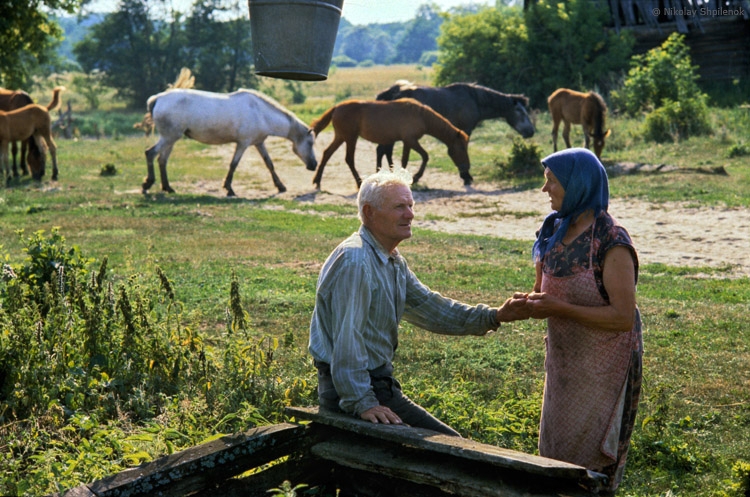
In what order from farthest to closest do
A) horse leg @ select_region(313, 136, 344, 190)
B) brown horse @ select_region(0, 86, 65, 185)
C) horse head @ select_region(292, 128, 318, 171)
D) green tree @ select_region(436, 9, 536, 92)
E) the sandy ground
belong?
green tree @ select_region(436, 9, 536, 92) → horse head @ select_region(292, 128, 318, 171) → brown horse @ select_region(0, 86, 65, 185) → horse leg @ select_region(313, 136, 344, 190) → the sandy ground

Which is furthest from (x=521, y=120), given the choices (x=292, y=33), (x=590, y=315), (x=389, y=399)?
(x=590, y=315)

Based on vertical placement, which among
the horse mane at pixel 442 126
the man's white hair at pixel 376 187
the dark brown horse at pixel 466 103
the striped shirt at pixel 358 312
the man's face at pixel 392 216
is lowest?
the striped shirt at pixel 358 312

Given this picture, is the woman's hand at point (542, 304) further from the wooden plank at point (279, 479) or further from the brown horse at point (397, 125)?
the brown horse at point (397, 125)

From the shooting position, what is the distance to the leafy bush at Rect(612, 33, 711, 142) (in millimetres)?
20766

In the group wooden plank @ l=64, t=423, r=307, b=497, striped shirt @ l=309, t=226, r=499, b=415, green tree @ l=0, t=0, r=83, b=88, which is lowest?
wooden plank @ l=64, t=423, r=307, b=497

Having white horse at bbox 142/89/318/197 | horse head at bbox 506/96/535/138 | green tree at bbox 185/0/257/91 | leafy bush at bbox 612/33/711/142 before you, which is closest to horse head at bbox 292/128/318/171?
white horse at bbox 142/89/318/197

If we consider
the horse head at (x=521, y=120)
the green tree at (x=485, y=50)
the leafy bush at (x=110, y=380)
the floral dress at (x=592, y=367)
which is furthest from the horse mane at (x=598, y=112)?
the floral dress at (x=592, y=367)

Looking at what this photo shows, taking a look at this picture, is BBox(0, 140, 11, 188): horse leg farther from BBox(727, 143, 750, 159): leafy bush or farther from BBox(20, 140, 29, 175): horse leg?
BBox(727, 143, 750, 159): leafy bush

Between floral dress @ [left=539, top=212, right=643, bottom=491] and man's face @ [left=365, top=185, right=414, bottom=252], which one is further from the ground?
man's face @ [left=365, top=185, right=414, bottom=252]

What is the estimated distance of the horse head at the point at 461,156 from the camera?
19094mm

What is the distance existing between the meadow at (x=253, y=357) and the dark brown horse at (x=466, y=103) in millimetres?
9885

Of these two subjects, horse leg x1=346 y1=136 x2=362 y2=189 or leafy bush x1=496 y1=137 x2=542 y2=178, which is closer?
horse leg x1=346 y1=136 x2=362 y2=189

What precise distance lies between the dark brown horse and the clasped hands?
59.9ft

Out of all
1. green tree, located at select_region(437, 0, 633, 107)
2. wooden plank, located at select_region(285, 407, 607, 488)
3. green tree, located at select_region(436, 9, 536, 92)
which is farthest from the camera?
Result: green tree, located at select_region(436, 9, 536, 92)
